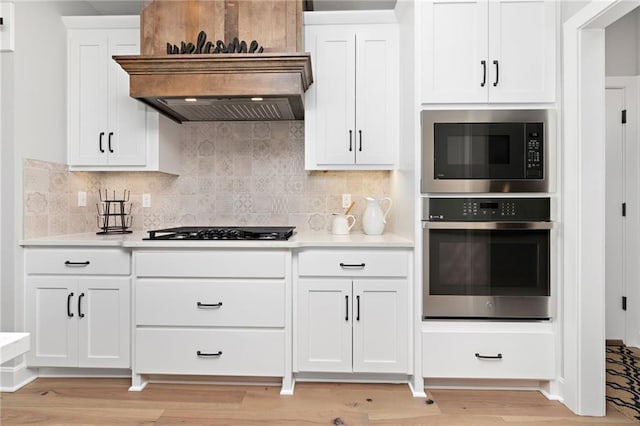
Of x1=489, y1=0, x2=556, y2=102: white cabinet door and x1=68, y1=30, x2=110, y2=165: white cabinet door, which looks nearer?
x1=489, y1=0, x2=556, y2=102: white cabinet door

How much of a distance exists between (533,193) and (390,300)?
98 cm

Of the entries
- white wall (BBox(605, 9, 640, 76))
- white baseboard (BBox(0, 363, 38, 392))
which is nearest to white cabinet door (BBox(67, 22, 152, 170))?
white baseboard (BBox(0, 363, 38, 392))

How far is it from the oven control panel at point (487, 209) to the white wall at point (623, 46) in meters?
1.71

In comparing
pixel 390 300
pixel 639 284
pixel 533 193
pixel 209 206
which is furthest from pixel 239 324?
pixel 639 284

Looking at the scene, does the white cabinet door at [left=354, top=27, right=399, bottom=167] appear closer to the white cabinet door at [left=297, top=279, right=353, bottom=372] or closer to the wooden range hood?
the wooden range hood

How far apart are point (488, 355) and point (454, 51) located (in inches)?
67.0

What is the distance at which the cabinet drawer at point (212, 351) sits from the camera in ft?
7.27

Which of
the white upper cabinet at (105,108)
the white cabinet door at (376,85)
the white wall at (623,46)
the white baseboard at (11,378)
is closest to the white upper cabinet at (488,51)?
the white cabinet door at (376,85)

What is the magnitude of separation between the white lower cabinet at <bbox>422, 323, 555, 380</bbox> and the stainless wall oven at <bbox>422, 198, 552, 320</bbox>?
3.1 inches

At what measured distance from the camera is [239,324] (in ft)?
7.25

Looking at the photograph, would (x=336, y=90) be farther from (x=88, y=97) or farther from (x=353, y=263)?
(x=88, y=97)

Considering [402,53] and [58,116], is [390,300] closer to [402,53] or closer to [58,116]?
[402,53]

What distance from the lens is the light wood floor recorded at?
1.94 m

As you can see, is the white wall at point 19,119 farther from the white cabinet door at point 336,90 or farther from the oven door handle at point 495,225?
the oven door handle at point 495,225
